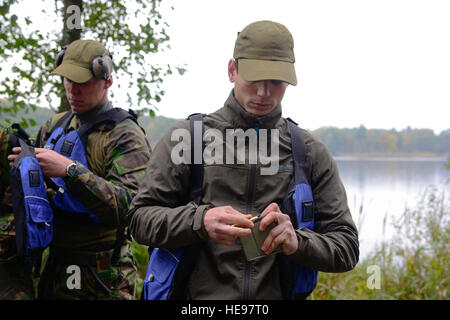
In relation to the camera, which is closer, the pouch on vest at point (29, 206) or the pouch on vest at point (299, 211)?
the pouch on vest at point (299, 211)

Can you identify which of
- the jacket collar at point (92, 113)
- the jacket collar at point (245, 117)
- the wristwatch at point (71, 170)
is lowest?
the wristwatch at point (71, 170)

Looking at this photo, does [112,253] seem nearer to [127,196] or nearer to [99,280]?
[99,280]

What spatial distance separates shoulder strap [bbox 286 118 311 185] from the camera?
2141 millimetres

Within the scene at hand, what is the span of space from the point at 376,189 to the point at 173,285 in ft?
88.4

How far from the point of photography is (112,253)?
129 inches

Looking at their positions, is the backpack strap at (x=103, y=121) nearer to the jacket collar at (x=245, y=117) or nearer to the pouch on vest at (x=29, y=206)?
the pouch on vest at (x=29, y=206)

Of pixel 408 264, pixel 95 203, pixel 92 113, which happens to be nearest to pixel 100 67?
pixel 92 113

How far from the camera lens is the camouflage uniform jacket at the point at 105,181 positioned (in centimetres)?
288

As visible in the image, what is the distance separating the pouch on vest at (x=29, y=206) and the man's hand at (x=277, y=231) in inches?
62.9

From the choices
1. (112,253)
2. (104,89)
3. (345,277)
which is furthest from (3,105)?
(345,277)

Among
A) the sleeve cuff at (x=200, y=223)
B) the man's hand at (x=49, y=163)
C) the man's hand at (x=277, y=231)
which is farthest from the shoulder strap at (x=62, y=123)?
the man's hand at (x=277, y=231)

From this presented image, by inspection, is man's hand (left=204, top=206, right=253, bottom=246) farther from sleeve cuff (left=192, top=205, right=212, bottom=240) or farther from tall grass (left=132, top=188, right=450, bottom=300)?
tall grass (left=132, top=188, right=450, bottom=300)

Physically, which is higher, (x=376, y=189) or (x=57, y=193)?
(x=57, y=193)

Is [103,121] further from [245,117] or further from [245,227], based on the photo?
[245,227]
